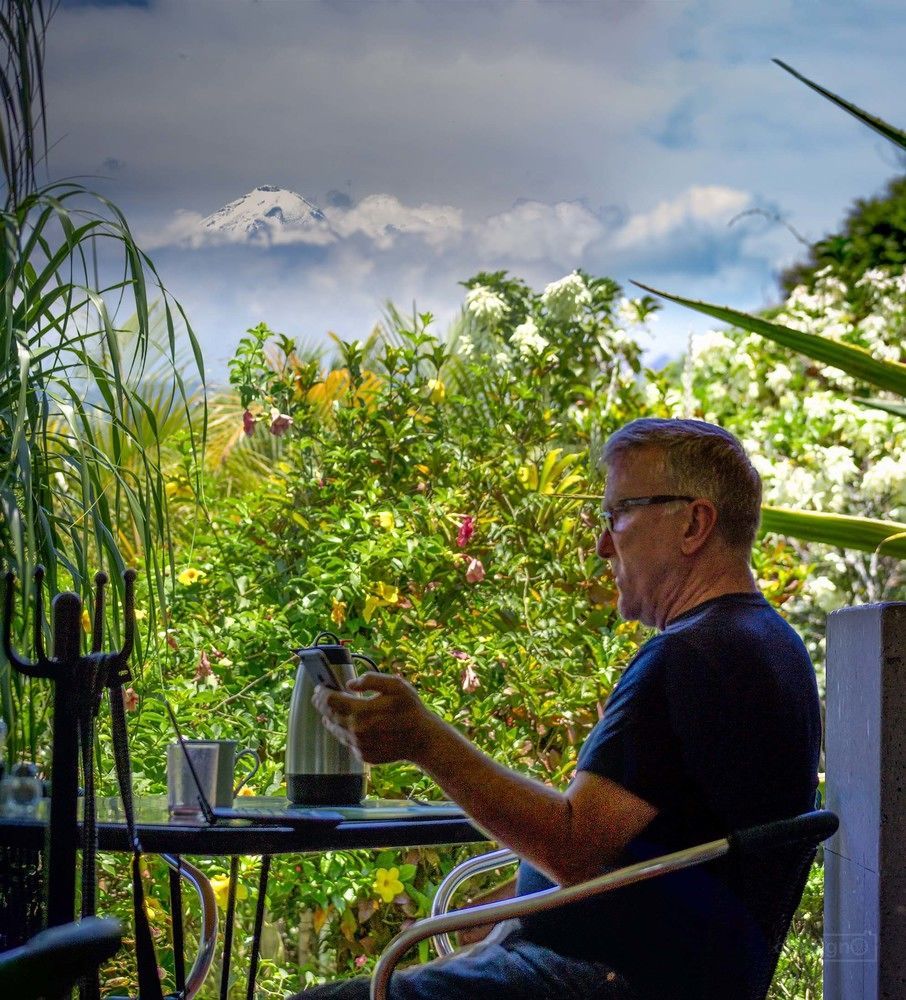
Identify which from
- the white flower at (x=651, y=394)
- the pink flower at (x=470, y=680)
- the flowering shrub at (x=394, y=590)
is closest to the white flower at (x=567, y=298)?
the white flower at (x=651, y=394)

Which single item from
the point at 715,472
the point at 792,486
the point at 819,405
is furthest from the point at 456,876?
the point at 819,405

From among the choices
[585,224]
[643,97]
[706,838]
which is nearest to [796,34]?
[643,97]

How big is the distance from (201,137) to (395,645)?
5.91ft

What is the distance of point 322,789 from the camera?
1.77 m

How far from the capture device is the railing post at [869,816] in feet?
5.31

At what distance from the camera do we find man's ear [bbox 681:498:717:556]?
1.54 metres

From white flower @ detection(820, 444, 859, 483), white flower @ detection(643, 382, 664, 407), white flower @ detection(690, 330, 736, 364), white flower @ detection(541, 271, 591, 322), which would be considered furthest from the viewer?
white flower @ detection(690, 330, 736, 364)

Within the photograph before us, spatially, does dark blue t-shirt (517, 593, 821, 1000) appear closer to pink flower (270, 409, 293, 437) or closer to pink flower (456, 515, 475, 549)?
pink flower (456, 515, 475, 549)

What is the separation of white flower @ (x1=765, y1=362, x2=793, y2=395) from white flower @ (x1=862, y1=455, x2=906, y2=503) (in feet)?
1.82

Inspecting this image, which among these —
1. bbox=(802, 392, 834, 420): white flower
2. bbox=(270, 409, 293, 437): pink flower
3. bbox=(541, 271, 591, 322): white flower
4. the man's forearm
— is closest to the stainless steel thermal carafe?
the man's forearm

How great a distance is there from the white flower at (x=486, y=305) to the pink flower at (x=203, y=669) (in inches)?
71.1

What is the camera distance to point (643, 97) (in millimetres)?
4586

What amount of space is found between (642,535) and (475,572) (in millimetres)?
1150

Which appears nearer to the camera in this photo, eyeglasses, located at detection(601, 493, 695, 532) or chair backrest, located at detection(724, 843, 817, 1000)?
chair backrest, located at detection(724, 843, 817, 1000)
